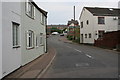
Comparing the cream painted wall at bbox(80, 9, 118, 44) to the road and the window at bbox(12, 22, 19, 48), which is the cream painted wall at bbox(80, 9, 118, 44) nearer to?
the road

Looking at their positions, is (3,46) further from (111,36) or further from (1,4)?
(111,36)

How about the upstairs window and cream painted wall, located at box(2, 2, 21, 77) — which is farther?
the upstairs window

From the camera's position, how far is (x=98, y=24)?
127 feet

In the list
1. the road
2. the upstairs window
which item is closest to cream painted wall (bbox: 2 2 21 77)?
the upstairs window

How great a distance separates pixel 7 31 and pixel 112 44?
22680 mm

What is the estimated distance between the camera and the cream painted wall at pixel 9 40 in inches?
343

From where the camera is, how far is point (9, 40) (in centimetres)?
948

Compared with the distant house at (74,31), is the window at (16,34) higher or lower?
lower

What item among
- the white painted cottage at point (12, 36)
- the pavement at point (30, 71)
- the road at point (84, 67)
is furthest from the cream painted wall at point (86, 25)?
the pavement at point (30, 71)

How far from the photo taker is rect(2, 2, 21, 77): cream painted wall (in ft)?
28.6

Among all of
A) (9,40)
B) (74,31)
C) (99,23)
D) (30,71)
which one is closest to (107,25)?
(99,23)

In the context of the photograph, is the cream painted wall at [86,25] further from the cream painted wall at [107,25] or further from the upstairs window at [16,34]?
the upstairs window at [16,34]

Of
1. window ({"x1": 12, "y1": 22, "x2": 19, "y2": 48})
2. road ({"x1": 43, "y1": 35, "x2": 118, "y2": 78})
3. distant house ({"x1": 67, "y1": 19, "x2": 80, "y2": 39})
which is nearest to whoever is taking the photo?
road ({"x1": 43, "y1": 35, "x2": 118, "y2": 78})

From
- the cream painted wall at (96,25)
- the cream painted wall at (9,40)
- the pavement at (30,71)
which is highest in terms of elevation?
the cream painted wall at (96,25)
